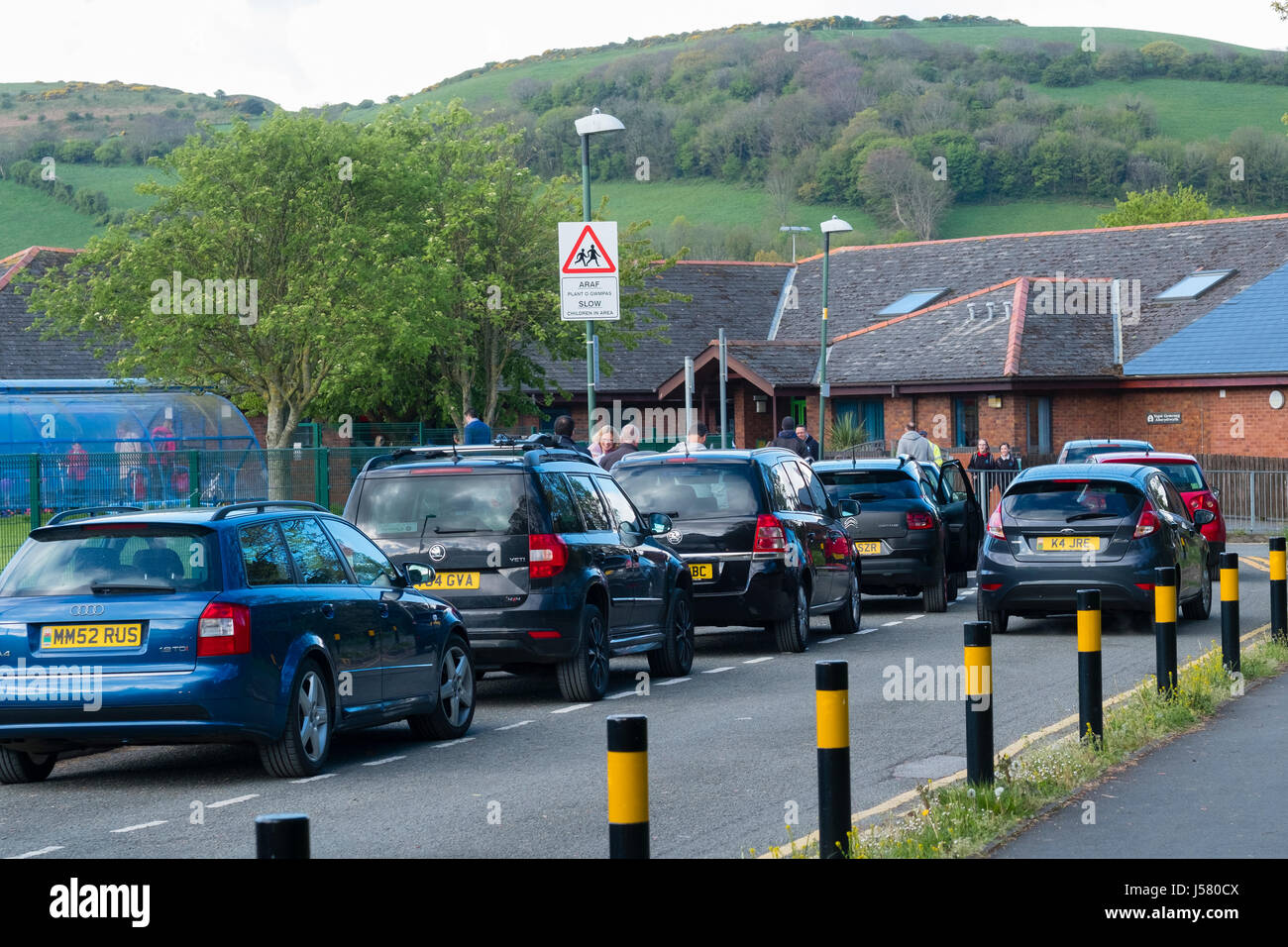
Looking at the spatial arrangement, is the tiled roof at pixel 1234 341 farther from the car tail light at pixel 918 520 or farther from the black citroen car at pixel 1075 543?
the black citroen car at pixel 1075 543

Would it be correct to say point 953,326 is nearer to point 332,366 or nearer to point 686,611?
point 332,366

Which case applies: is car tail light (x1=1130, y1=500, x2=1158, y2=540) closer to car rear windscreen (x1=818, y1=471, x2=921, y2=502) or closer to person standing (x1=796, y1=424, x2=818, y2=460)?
car rear windscreen (x1=818, y1=471, x2=921, y2=502)

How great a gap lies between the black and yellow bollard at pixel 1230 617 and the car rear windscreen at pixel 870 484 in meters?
7.66

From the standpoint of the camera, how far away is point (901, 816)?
8227 millimetres

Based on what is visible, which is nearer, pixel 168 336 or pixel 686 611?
pixel 686 611

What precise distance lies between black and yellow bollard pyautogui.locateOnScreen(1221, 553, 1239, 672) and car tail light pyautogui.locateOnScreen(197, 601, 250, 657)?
7015 mm

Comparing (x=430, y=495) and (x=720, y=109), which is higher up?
(x=720, y=109)

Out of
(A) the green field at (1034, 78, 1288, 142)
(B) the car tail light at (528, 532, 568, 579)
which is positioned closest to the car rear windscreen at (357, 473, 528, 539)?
(B) the car tail light at (528, 532, 568, 579)

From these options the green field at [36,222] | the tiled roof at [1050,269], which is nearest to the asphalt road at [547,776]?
the tiled roof at [1050,269]

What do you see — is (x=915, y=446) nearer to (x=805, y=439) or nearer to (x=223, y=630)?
(x=805, y=439)

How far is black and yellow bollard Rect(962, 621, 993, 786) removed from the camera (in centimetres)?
832

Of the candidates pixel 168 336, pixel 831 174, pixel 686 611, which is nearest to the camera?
pixel 686 611

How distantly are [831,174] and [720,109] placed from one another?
1439 cm
